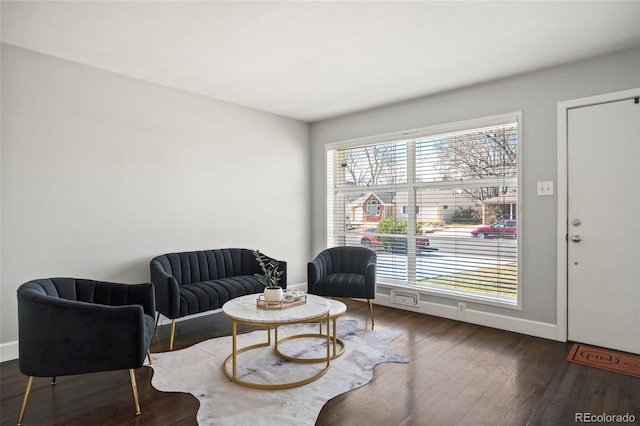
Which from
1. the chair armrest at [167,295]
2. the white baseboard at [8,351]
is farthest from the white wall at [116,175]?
the chair armrest at [167,295]

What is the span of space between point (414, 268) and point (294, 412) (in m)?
2.79

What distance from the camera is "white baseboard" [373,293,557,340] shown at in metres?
3.56

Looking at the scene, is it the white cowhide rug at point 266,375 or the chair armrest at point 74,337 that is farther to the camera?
the white cowhide rug at point 266,375

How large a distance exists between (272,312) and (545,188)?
284 centimetres

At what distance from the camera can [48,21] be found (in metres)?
2.70

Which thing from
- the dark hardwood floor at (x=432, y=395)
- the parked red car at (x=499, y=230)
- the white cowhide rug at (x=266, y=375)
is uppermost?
the parked red car at (x=499, y=230)

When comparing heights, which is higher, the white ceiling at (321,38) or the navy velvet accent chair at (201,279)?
the white ceiling at (321,38)

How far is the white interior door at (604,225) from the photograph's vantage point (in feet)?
10.2

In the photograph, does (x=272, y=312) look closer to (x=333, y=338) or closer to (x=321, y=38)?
(x=333, y=338)

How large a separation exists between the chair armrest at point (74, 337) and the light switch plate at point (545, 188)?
363 cm

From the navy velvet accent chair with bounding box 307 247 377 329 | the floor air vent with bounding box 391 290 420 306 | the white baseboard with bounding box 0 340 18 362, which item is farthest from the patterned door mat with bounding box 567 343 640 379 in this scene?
the white baseboard with bounding box 0 340 18 362

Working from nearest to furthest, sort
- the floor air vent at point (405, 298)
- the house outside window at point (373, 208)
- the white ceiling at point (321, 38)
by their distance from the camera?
the white ceiling at point (321, 38) < the floor air vent at point (405, 298) < the house outside window at point (373, 208)

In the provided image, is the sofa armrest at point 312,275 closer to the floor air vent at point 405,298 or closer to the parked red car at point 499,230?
the floor air vent at point 405,298

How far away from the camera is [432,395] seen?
97.7 inches
